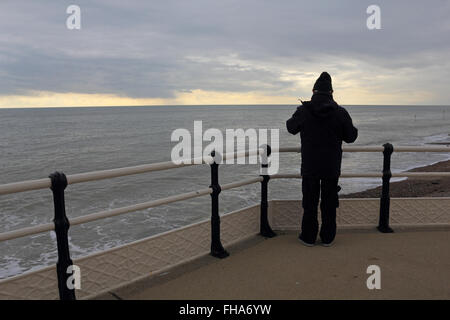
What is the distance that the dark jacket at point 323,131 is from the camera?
3.81 metres

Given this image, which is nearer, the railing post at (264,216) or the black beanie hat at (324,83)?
the black beanie hat at (324,83)

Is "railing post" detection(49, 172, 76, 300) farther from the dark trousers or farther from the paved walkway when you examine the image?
the dark trousers

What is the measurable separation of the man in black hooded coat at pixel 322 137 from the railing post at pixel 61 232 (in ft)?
7.66

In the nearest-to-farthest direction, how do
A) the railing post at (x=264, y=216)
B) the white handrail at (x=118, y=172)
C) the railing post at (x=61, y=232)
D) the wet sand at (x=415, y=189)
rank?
the white handrail at (x=118, y=172), the railing post at (x=61, y=232), the railing post at (x=264, y=216), the wet sand at (x=415, y=189)

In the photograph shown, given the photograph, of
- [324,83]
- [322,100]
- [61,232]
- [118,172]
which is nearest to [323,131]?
[322,100]

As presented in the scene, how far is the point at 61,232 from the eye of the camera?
2812 millimetres

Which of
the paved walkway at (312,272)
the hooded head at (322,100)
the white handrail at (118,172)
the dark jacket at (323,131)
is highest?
the hooded head at (322,100)

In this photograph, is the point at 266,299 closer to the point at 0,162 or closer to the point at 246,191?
the point at 246,191

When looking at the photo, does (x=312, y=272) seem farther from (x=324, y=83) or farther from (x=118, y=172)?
(x=118, y=172)

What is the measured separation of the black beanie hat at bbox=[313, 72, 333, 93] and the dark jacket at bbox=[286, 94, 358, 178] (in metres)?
0.07

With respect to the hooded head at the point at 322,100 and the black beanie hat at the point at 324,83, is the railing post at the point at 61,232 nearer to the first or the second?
the hooded head at the point at 322,100

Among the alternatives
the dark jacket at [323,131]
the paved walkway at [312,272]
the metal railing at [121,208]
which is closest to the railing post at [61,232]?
the metal railing at [121,208]

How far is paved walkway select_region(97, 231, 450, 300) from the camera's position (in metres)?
3.15
